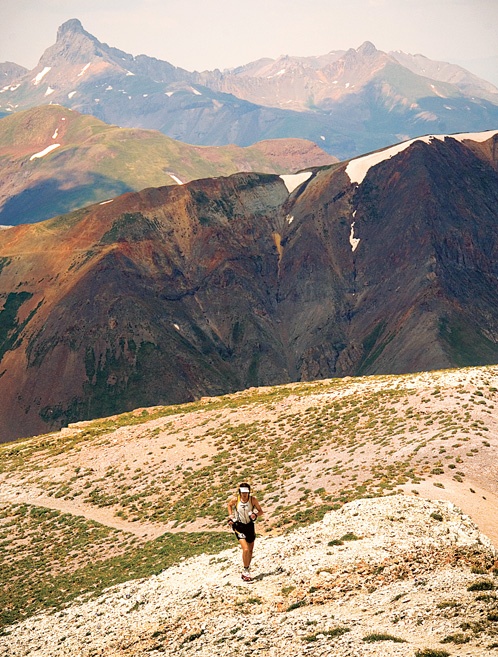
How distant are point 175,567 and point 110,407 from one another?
149342mm

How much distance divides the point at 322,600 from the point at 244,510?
456 centimetres

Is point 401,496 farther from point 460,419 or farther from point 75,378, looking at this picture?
point 75,378

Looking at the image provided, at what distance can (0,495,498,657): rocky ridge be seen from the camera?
22.8 m

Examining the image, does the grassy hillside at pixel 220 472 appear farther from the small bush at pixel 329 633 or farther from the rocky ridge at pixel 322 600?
the small bush at pixel 329 633

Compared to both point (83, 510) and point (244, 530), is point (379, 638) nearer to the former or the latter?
point (244, 530)

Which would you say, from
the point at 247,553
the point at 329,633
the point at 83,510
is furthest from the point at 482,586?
the point at 83,510

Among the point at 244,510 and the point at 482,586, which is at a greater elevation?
the point at 244,510

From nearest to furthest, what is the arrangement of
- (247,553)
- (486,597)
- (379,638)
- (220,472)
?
(379,638) < (486,597) < (247,553) < (220,472)

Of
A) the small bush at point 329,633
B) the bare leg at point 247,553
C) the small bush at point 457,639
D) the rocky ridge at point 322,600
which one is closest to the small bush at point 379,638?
the rocky ridge at point 322,600

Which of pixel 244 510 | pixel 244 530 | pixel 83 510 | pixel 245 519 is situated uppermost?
pixel 244 510

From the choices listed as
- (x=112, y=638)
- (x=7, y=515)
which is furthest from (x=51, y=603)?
(x=7, y=515)

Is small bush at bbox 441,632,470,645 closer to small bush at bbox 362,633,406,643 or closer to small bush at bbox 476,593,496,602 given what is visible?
small bush at bbox 362,633,406,643

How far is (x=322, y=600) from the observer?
87.5 feet

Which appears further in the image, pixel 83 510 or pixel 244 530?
pixel 83 510
